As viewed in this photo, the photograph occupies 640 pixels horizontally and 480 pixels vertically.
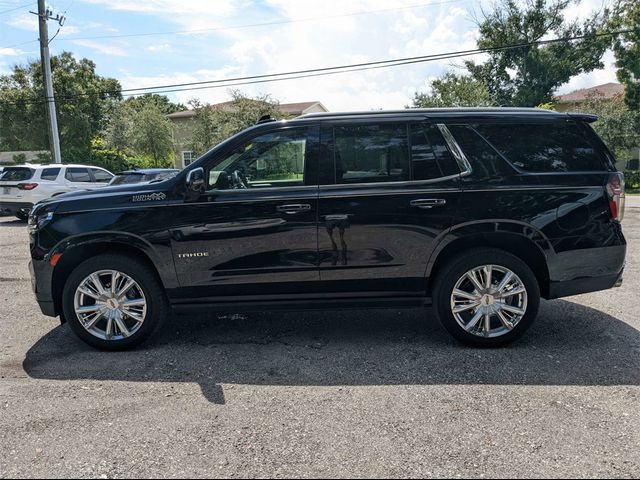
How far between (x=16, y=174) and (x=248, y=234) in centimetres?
1305

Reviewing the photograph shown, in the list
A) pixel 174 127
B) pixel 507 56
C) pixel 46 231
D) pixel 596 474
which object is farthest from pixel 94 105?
pixel 596 474

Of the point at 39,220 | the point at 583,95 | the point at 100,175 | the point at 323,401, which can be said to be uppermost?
the point at 583,95

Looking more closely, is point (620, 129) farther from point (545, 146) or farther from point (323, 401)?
point (323, 401)

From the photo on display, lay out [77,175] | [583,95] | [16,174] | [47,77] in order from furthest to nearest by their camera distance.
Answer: [583,95], [47,77], [77,175], [16,174]

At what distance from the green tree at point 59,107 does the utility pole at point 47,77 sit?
1596 centimetres

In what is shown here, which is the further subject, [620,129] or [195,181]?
[620,129]

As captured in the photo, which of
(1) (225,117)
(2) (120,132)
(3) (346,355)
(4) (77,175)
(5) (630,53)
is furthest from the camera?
(2) (120,132)

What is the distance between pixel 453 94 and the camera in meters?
31.2

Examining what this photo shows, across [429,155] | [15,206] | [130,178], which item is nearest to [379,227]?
[429,155]

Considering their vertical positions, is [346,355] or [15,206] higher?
[15,206]

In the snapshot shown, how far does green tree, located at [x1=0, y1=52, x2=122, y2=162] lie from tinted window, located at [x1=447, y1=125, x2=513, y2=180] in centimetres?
3690

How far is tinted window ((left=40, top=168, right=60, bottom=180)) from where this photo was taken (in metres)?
14.4

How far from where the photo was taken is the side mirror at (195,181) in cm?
415

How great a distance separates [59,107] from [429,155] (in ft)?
133
